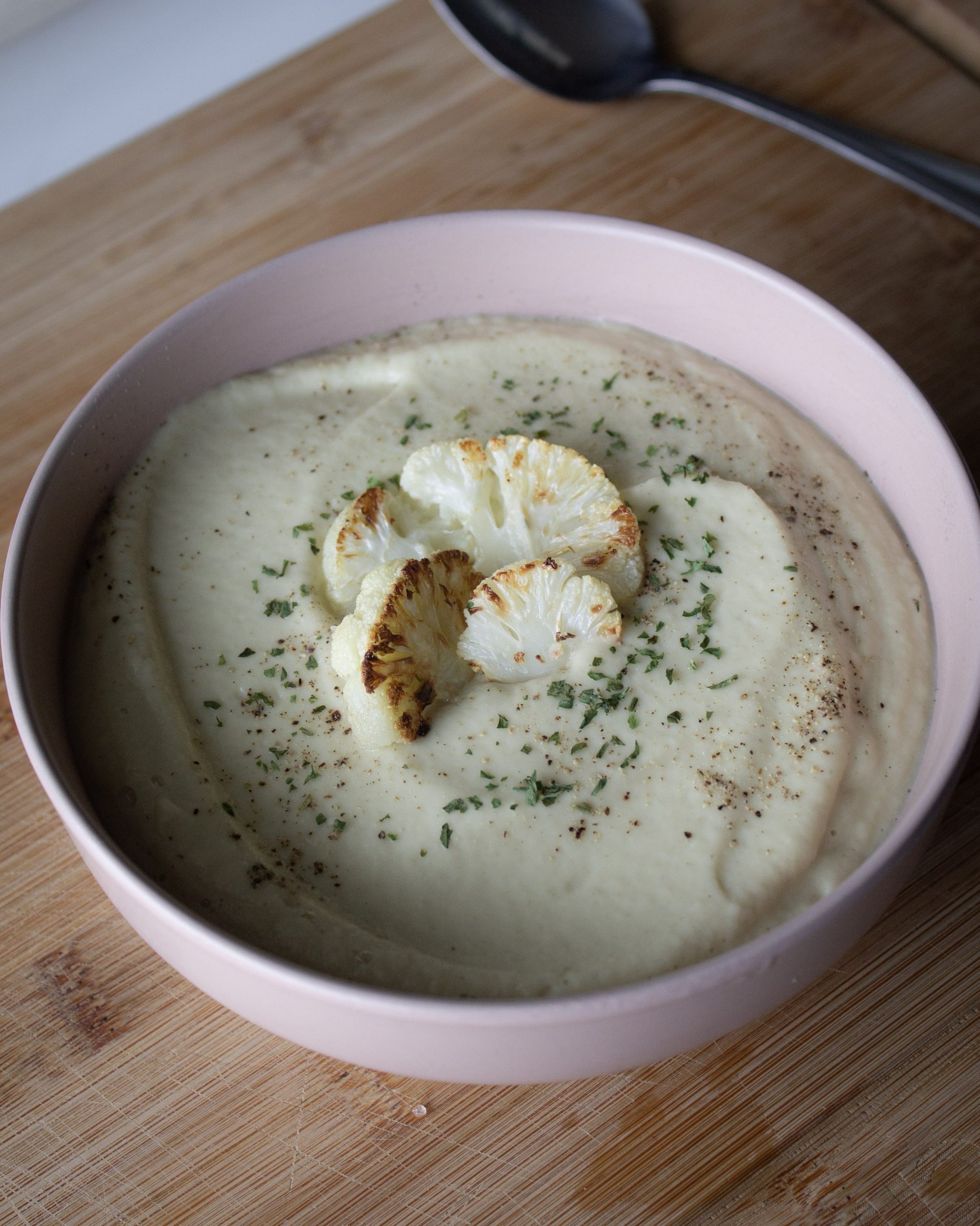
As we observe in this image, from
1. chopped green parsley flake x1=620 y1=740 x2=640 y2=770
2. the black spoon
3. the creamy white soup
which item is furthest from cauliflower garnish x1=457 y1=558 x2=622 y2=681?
the black spoon

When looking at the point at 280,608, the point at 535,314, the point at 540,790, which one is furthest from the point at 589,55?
the point at 540,790

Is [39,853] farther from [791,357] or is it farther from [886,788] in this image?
[791,357]

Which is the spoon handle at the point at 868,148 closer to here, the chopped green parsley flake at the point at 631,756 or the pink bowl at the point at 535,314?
the pink bowl at the point at 535,314

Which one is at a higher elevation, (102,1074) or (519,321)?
(519,321)

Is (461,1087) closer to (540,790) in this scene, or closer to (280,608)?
(540,790)

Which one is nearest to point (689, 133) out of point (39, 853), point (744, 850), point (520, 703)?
point (520, 703)
